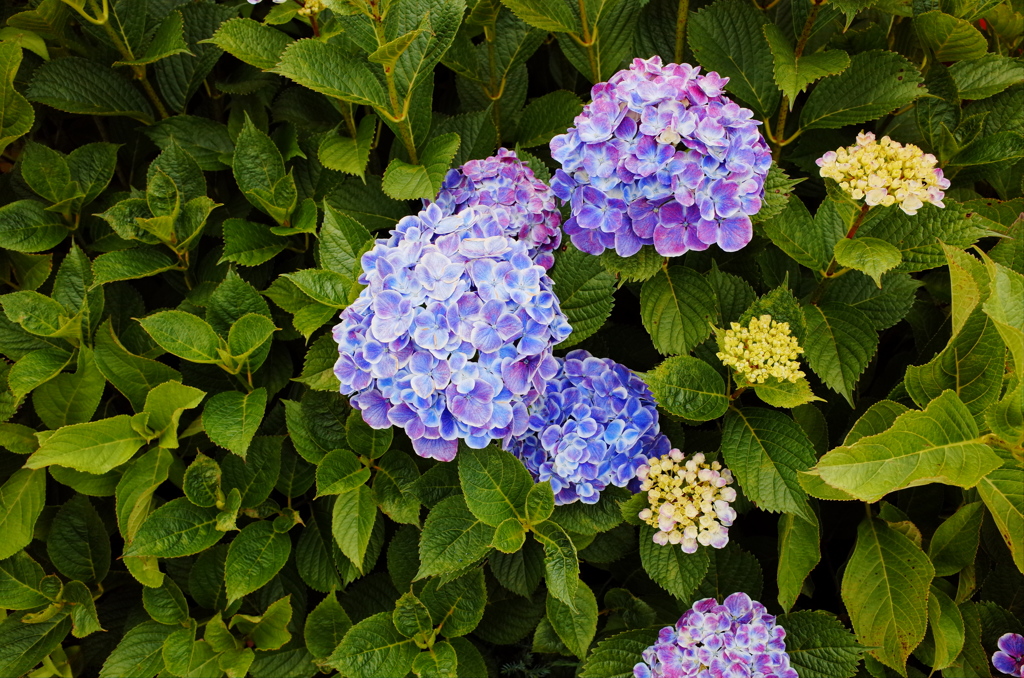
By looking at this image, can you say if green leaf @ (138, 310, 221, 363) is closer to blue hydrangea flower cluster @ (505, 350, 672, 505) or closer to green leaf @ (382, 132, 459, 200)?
green leaf @ (382, 132, 459, 200)

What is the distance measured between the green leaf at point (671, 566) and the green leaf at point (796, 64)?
1.08 metres

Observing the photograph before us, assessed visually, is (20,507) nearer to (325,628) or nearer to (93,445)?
(93,445)

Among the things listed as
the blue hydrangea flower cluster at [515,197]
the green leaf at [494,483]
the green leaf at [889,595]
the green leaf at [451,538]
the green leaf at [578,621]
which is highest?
the blue hydrangea flower cluster at [515,197]

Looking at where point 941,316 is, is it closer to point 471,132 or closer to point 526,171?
point 526,171

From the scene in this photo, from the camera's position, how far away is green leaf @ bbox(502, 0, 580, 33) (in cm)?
177

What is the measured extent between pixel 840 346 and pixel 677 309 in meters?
0.39

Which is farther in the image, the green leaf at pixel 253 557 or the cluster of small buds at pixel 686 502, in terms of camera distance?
the green leaf at pixel 253 557

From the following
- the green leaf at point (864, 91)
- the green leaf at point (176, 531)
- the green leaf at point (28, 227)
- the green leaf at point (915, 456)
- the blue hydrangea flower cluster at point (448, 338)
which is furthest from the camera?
the green leaf at point (28, 227)

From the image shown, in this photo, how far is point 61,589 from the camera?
1864mm

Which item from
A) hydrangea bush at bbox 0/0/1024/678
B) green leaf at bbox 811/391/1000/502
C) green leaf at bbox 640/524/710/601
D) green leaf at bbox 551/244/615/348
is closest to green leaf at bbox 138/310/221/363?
hydrangea bush at bbox 0/0/1024/678

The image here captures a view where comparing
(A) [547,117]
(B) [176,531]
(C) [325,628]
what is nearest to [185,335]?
(B) [176,531]

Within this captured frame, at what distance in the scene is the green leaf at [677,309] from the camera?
1683 mm

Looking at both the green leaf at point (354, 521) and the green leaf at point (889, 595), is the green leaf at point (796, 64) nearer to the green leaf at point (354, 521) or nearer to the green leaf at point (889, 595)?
the green leaf at point (889, 595)

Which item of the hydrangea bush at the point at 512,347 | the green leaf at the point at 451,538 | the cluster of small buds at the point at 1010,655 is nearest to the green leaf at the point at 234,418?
the hydrangea bush at the point at 512,347
